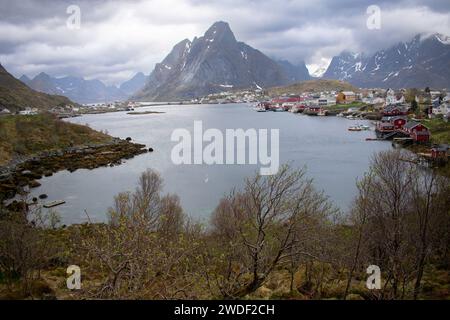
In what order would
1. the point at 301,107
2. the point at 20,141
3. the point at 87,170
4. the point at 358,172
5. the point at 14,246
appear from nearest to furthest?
the point at 14,246, the point at 358,172, the point at 87,170, the point at 20,141, the point at 301,107

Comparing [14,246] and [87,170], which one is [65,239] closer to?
[14,246]

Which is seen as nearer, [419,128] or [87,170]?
[87,170]

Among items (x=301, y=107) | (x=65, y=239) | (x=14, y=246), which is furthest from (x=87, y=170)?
(x=301, y=107)

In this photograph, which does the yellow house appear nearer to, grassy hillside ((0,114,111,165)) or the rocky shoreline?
grassy hillside ((0,114,111,165))

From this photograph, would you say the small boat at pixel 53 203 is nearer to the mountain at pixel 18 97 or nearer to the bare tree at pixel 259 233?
the bare tree at pixel 259 233

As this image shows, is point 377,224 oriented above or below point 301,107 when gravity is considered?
below

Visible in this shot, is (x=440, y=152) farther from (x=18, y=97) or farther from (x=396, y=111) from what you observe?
(x=18, y=97)

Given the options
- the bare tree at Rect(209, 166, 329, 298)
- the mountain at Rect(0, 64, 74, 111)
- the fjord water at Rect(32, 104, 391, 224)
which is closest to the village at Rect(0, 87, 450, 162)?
the fjord water at Rect(32, 104, 391, 224)
